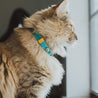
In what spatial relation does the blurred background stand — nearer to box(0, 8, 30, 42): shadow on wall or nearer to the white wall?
the white wall

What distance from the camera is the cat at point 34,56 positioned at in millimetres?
1096

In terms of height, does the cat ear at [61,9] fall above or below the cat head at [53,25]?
above

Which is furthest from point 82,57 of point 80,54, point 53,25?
point 53,25

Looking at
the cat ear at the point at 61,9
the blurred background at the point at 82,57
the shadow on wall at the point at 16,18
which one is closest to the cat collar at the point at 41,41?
the cat ear at the point at 61,9

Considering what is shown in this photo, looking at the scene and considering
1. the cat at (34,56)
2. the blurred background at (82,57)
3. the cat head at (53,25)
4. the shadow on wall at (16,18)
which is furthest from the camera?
the shadow on wall at (16,18)

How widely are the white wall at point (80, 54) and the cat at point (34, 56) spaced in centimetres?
60

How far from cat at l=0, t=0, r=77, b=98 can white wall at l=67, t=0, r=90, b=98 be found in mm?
595

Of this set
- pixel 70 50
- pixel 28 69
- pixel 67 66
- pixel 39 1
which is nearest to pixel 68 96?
pixel 67 66

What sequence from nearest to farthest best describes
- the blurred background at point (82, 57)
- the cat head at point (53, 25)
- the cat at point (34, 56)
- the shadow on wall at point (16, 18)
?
the cat at point (34, 56), the cat head at point (53, 25), the blurred background at point (82, 57), the shadow on wall at point (16, 18)

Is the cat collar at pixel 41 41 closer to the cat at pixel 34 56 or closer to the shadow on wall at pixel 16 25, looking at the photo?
the cat at pixel 34 56

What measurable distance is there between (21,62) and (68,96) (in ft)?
3.42

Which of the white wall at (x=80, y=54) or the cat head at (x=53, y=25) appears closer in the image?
the cat head at (x=53, y=25)

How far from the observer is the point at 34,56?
45.8 inches

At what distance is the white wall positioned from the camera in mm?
1896
